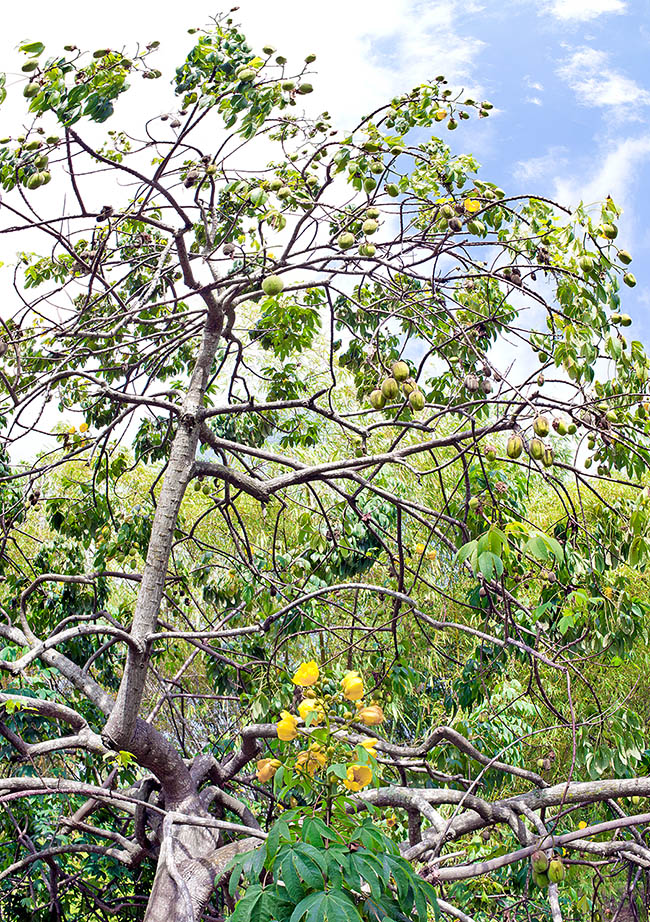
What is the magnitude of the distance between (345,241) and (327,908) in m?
1.59

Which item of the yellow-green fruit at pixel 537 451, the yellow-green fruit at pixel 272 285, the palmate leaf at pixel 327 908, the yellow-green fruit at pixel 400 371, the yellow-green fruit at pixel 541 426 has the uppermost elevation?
the yellow-green fruit at pixel 272 285

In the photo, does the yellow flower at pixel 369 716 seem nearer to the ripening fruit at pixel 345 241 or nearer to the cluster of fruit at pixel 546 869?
the cluster of fruit at pixel 546 869

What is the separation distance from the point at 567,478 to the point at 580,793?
566 cm

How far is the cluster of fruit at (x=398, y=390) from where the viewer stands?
1.90m

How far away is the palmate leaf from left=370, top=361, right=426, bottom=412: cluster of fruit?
1.04m

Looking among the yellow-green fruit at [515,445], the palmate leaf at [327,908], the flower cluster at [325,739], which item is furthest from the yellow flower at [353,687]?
the yellow-green fruit at [515,445]

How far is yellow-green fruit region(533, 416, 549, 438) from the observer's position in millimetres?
1707

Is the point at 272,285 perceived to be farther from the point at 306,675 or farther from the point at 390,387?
the point at 306,675

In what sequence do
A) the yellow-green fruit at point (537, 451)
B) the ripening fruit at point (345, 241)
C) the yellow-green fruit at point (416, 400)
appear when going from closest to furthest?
the yellow-green fruit at point (537, 451) → the yellow-green fruit at point (416, 400) → the ripening fruit at point (345, 241)

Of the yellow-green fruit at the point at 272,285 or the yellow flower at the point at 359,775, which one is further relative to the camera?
the yellow-green fruit at the point at 272,285

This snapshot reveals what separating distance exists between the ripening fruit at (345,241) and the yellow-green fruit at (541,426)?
→ 781 millimetres

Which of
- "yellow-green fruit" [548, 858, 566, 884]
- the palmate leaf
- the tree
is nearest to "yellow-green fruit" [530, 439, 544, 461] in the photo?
the tree

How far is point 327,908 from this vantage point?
1361mm

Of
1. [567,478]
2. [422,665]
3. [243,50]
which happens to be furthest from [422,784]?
[567,478]
